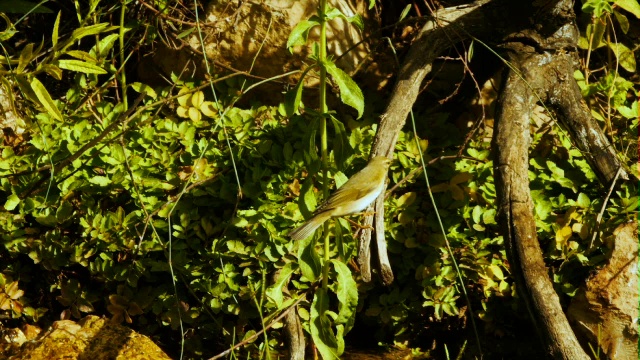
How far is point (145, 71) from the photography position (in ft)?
15.4

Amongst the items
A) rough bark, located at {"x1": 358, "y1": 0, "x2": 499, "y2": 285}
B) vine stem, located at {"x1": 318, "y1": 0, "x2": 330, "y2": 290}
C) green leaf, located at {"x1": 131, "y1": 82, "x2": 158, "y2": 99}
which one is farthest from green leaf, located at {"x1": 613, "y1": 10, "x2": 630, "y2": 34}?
green leaf, located at {"x1": 131, "y1": 82, "x2": 158, "y2": 99}

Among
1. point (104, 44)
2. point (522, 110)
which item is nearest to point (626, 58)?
point (522, 110)

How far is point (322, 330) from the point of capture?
9.77 ft

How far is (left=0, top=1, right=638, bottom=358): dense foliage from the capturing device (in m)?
3.53

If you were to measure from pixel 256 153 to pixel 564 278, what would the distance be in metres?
1.50

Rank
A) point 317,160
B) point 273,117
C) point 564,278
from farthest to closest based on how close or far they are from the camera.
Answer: point 273,117 < point 564,278 < point 317,160

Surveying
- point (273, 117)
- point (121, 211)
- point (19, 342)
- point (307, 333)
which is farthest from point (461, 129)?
point (19, 342)

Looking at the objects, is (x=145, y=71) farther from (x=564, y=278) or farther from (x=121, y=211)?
(x=564, y=278)

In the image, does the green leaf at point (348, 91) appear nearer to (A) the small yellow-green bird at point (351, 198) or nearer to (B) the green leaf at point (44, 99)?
(A) the small yellow-green bird at point (351, 198)

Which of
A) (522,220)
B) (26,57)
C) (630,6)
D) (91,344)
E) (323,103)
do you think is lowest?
(91,344)

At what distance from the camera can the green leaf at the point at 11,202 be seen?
3711 mm

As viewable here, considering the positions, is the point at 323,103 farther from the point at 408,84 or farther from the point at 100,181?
the point at 100,181

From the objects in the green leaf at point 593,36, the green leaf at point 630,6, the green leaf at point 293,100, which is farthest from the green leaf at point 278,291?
the green leaf at point 630,6

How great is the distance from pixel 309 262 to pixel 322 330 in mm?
308
